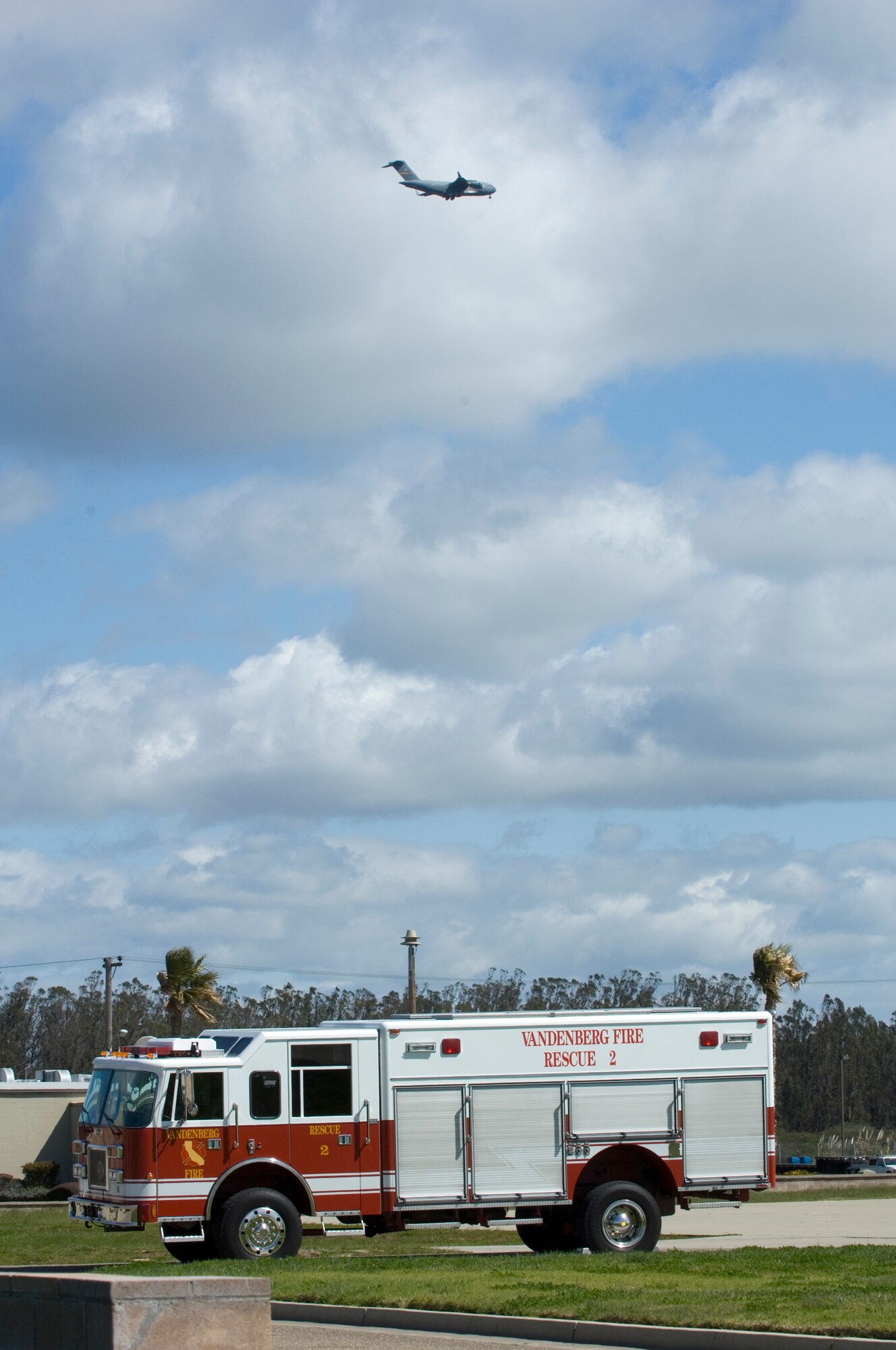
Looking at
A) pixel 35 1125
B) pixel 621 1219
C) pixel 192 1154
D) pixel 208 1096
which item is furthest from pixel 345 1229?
pixel 35 1125

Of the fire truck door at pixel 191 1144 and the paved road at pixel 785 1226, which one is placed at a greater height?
the fire truck door at pixel 191 1144

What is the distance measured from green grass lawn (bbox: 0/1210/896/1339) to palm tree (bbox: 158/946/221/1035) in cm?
2195

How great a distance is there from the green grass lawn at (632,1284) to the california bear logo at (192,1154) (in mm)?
1044

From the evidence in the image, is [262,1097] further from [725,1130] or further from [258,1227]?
[725,1130]

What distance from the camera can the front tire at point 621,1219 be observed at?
19.4 meters

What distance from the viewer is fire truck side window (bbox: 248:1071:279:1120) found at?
19.0m

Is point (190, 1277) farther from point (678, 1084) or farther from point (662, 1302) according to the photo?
point (678, 1084)

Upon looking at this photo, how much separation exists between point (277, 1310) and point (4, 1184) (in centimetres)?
2314

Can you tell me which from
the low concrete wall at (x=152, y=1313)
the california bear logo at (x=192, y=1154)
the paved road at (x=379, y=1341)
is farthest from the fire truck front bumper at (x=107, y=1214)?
the low concrete wall at (x=152, y=1313)

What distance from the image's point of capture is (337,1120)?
19141 millimetres

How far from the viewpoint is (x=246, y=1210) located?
18516mm

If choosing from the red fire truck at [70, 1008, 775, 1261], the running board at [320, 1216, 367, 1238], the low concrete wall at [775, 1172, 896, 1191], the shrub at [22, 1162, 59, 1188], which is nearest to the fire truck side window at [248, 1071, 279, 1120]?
the red fire truck at [70, 1008, 775, 1261]

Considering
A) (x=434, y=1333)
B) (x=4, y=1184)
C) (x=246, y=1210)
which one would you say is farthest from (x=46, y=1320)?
(x=4, y=1184)

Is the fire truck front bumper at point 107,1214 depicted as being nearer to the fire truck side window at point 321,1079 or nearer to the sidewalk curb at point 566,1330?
the fire truck side window at point 321,1079
